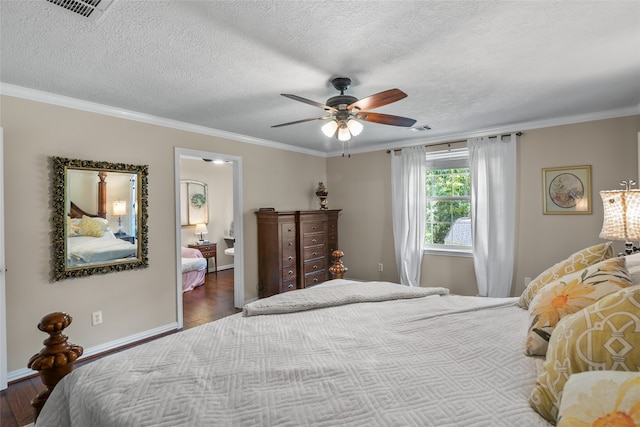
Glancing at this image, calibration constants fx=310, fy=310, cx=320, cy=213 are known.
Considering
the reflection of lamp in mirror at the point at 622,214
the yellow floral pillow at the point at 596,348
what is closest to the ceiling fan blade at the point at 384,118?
the reflection of lamp in mirror at the point at 622,214

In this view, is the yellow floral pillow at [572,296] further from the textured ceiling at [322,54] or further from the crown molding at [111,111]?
the crown molding at [111,111]

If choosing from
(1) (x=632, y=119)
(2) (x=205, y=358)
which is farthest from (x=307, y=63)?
(1) (x=632, y=119)

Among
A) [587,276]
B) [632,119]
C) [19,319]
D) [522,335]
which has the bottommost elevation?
[19,319]

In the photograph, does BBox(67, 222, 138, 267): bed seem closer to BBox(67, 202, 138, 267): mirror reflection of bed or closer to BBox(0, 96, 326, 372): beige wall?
BBox(67, 202, 138, 267): mirror reflection of bed

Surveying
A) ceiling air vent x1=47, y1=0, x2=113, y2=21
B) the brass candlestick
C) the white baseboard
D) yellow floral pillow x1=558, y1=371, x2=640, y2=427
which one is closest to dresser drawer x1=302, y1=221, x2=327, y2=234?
the brass candlestick

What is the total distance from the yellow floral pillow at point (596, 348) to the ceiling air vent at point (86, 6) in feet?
7.83

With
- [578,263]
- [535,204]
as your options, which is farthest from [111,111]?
[535,204]

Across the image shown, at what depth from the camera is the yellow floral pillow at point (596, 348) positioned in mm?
896

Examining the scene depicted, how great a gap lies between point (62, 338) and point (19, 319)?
175cm

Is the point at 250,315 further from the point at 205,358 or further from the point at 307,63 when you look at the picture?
the point at 307,63

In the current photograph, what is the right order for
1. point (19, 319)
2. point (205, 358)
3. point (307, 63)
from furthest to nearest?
point (19, 319) < point (307, 63) < point (205, 358)

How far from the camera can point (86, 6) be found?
1561 mm

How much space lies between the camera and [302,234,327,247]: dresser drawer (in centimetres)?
465

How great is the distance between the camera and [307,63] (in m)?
2.16
